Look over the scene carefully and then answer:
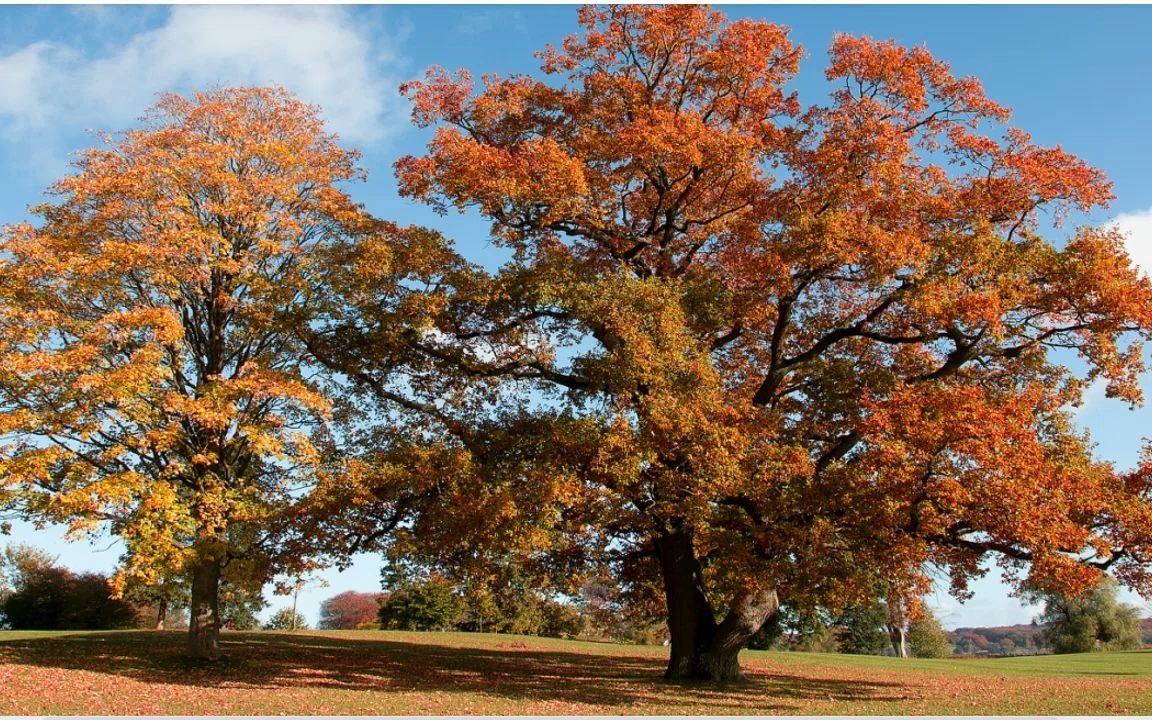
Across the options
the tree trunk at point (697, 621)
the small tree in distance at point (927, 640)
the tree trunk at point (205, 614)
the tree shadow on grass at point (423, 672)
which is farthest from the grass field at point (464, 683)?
the small tree in distance at point (927, 640)

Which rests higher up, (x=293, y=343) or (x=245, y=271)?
(x=245, y=271)

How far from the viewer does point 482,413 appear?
21.8 metres

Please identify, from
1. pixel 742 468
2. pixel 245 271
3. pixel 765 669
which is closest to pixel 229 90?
pixel 245 271

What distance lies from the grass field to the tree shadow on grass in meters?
0.05

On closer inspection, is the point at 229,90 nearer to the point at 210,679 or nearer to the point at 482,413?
the point at 482,413

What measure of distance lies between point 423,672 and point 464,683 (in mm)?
2669

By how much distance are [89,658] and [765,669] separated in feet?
62.3

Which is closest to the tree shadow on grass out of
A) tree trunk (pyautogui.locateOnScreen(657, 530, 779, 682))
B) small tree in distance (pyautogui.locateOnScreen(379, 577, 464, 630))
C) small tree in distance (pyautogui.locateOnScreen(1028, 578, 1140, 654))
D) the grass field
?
the grass field

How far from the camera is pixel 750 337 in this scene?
76.2 ft

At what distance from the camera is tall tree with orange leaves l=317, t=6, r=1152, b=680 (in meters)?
15.9

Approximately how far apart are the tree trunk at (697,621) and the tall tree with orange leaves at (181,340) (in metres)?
9.29

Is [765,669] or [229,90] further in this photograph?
[765,669]

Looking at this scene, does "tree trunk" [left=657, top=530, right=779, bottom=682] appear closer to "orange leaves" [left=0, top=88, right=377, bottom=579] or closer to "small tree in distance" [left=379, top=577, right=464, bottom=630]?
"orange leaves" [left=0, top=88, right=377, bottom=579]

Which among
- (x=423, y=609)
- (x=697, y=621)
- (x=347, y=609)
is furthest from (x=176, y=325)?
(x=347, y=609)
